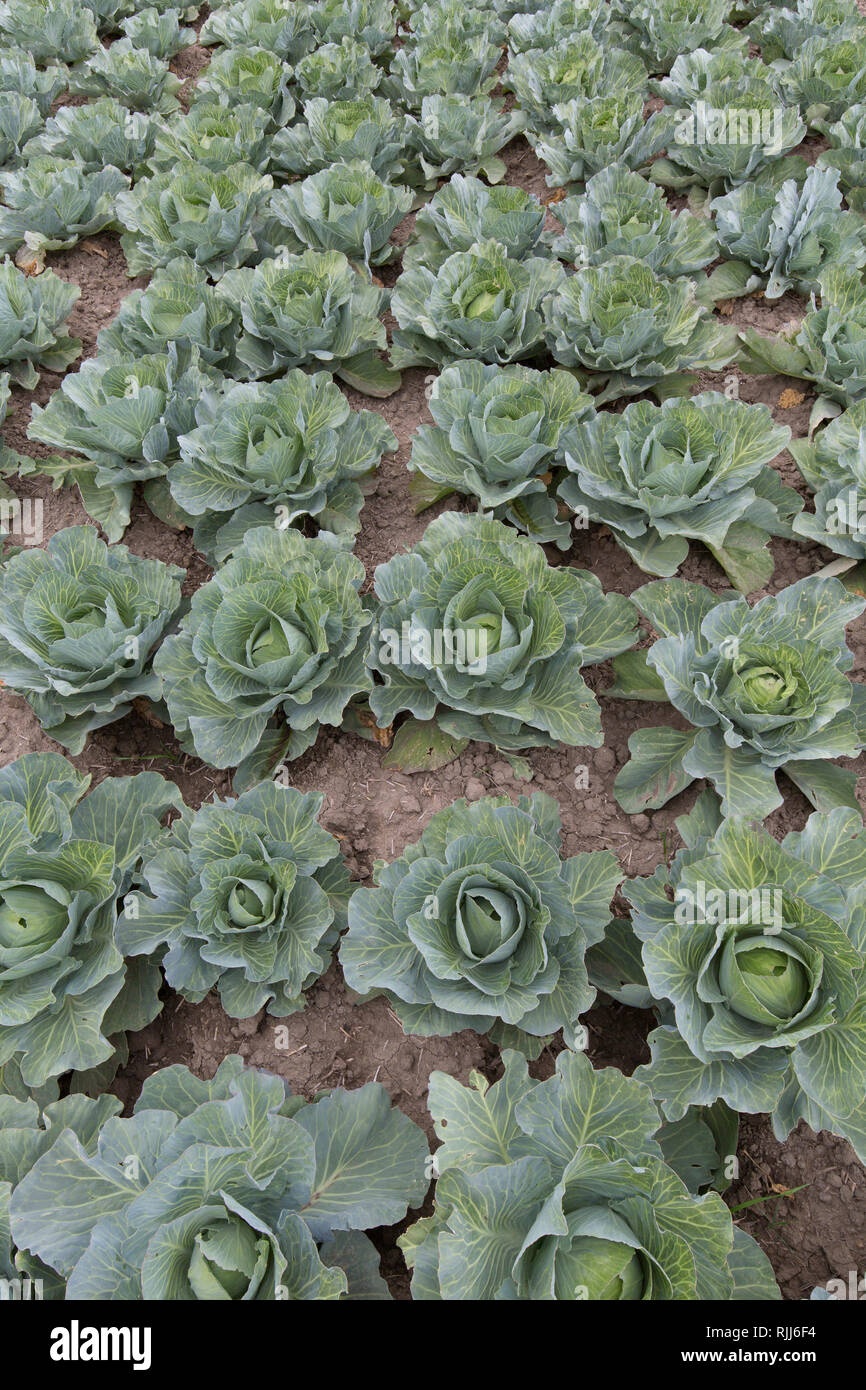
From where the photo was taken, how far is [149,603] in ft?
12.4

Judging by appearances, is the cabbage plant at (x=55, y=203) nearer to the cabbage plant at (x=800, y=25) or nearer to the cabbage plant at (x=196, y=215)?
the cabbage plant at (x=196, y=215)

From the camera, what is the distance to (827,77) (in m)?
6.03

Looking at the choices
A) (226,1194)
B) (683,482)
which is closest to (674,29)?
(683,482)

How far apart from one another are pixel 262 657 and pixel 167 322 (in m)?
2.43

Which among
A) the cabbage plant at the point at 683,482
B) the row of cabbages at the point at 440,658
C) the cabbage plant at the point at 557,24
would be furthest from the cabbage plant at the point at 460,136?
the row of cabbages at the point at 440,658

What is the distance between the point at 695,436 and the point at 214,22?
6531 mm

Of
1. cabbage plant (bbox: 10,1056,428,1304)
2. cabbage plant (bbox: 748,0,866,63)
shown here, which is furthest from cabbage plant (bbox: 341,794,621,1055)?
cabbage plant (bbox: 748,0,866,63)

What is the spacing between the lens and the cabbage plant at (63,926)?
114 inches

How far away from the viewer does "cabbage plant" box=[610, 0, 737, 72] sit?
665 cm

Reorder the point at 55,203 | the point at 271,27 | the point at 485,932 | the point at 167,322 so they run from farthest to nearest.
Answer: the point at 271,27 < the point at 55,203 < the point at 167,322 < the point at 485,932

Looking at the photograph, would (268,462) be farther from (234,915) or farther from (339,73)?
(339,73)

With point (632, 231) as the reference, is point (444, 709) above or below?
below
